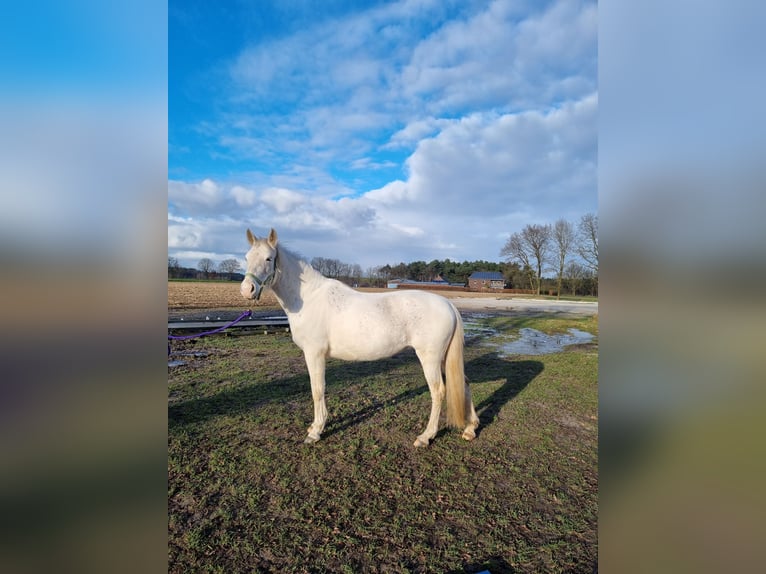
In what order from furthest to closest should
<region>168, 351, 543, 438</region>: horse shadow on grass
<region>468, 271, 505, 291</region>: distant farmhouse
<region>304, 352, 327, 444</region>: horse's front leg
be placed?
<region>468, 271, 505, 291</region>: distant farmhouse, <region>168, 351, 543, 438</region>: horse shadow on grass, <region>304, 352, 327, 444</region>: horse's front leg

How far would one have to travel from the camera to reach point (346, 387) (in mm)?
5809

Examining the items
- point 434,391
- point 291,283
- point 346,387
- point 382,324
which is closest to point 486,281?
point 346,387

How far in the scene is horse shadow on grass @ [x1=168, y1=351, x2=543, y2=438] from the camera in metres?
4.52

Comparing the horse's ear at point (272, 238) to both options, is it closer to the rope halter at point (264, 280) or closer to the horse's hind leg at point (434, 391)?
the rope halter at point (264, 280)

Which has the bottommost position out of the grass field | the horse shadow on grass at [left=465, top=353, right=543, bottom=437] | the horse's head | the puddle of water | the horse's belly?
the puddle of water

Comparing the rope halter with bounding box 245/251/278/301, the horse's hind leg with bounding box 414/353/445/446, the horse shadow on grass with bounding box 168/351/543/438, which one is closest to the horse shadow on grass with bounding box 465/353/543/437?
the horse shadow on grass with bounding box 168/351/543/438

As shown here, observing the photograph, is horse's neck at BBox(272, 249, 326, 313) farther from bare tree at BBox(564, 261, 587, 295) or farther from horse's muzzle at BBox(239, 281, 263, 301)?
bare tree at BBox(564, 261, 587, 295)

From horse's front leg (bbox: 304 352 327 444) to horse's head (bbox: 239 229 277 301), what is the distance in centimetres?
94

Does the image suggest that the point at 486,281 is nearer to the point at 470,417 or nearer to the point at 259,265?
the point at 470,417

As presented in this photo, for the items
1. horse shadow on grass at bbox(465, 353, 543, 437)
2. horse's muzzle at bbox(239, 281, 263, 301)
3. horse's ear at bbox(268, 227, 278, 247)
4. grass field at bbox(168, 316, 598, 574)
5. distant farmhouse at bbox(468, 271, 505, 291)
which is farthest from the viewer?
distant farmhouse at bbox(468, 271, 505, 291)

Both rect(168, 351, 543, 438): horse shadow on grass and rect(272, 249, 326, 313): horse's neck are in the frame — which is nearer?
rect(272, 249, 326, 313): horse's neck
